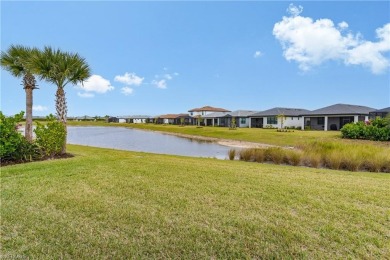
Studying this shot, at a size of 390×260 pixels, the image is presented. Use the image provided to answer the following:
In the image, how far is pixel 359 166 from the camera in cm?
1129

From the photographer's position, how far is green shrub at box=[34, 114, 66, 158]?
1041 centimetres

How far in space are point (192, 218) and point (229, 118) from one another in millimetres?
55799

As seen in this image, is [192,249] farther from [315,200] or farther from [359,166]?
[359,166]

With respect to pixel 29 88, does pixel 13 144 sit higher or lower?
lower

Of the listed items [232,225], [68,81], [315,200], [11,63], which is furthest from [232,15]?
[232,225]

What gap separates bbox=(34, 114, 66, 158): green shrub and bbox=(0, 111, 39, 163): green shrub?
0.40m

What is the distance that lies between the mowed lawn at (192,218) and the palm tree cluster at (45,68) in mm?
6001

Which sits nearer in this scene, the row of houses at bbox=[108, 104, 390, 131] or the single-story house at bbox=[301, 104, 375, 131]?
the single-story house at bbox=[301, 104, 375, 131]

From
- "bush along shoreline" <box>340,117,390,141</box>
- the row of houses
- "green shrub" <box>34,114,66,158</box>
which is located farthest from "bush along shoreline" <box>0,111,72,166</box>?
the row of houses

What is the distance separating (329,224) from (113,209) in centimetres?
355

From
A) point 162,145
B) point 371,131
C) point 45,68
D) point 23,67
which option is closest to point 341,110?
point 371,131

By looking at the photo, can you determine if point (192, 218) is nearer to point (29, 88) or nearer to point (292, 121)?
point (29, 88)

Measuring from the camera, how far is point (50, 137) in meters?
10.5

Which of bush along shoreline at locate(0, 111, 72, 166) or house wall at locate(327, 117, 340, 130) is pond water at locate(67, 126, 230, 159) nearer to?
bush along shoreline at locate(0, 111, 72, 166)
